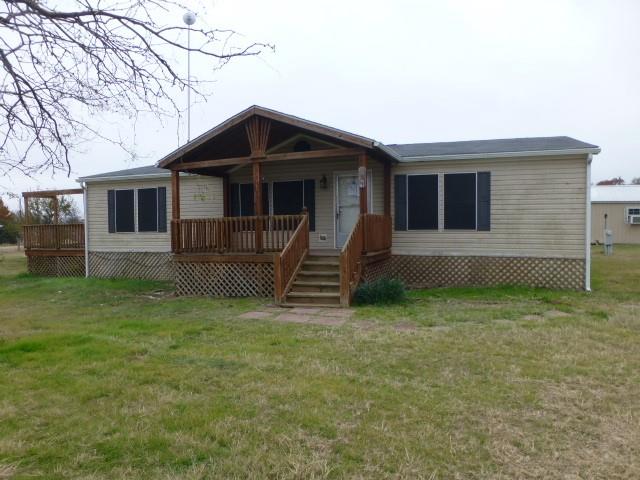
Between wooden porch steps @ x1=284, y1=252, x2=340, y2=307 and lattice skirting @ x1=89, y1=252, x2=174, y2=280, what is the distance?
17.3 feet

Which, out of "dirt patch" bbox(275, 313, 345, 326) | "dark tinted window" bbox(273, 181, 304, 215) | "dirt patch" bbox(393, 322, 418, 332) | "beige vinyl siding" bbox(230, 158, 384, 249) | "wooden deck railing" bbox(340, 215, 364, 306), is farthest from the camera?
"dark tinted window" bbox(273, 181, 304, 215)

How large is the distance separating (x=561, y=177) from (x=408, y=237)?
3.33m

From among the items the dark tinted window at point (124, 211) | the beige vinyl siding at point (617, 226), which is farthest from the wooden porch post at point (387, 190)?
the beige vinyl siding at point (617, 226)

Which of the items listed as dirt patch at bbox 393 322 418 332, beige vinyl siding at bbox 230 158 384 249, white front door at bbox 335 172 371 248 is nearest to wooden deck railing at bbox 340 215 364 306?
dirt patch at bbox 393 322 418 332

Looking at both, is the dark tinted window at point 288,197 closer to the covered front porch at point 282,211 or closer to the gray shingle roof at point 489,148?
the covered front porch at point 282,211

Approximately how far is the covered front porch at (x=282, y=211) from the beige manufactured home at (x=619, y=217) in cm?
1838

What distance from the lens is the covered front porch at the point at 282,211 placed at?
29.2 feet

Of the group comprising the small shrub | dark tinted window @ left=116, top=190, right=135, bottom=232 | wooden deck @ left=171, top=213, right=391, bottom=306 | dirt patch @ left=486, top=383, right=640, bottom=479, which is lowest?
dirt patch @ left=486, top=383, right=640, bottom=479

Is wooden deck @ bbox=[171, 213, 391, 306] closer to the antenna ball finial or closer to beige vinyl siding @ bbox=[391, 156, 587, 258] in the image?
beige vinyl siding @ bbox=[391, 156, 587, 258]

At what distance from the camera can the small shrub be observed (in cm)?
841

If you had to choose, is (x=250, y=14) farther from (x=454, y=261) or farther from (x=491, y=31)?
(x=491, y=31)

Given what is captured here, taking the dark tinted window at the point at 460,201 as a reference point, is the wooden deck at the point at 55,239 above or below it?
below

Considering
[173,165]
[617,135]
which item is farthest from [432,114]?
[173,165]

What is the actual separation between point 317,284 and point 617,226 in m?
21.6
